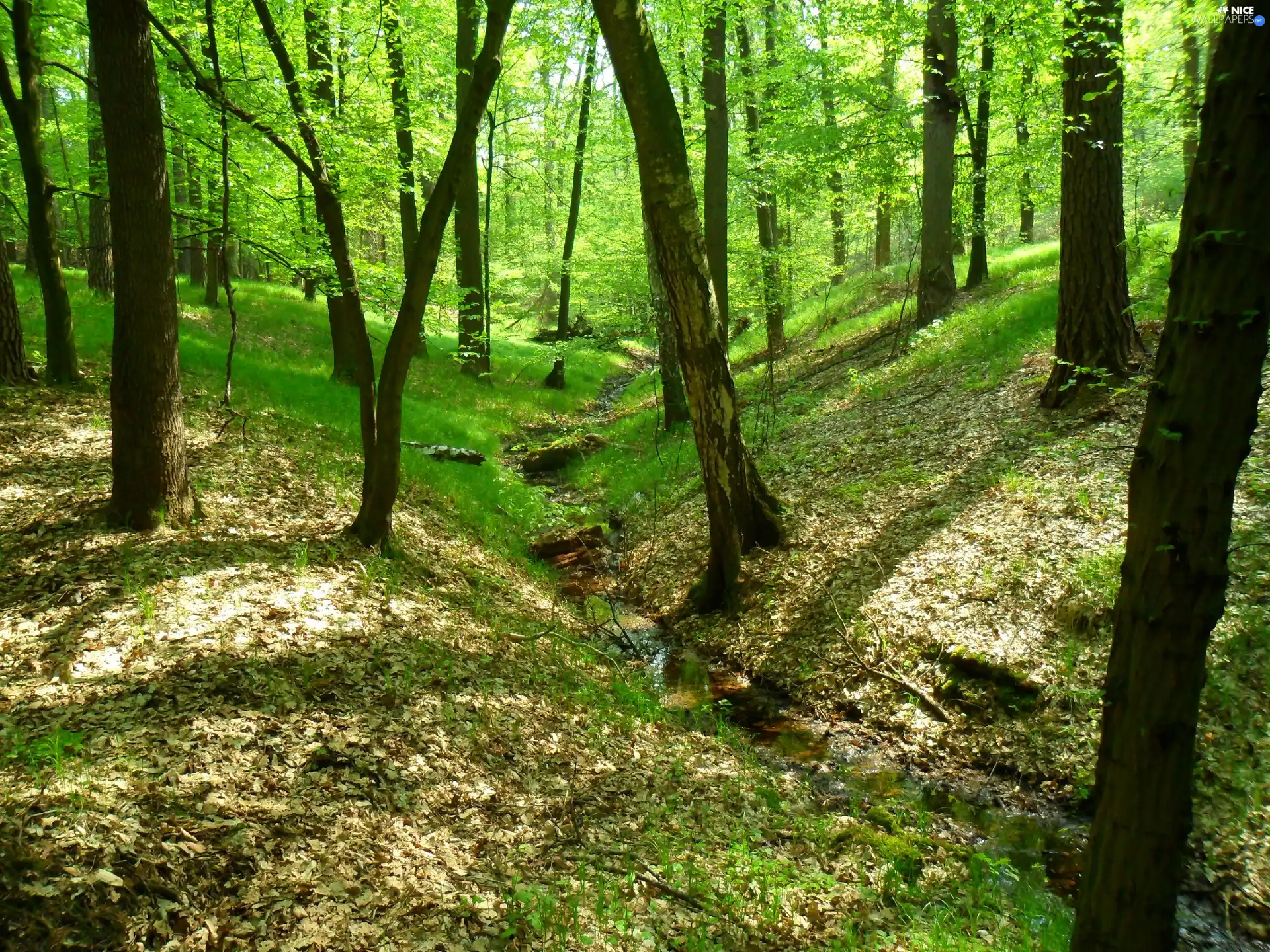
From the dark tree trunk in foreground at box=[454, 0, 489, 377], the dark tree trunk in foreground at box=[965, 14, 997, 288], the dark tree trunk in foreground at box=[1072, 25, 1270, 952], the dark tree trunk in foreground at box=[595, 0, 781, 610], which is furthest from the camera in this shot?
the dark tree trunk in foreground at box=[454, 0, 489, 377]

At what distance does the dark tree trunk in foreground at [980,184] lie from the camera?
1638 cm

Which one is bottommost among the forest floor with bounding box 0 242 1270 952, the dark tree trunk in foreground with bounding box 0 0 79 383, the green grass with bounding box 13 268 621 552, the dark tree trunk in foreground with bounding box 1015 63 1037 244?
the forest floor with bounding box 0 242 1270 952

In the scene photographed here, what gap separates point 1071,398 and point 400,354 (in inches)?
324

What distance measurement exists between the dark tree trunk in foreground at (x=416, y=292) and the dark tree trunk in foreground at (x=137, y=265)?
1842 mm

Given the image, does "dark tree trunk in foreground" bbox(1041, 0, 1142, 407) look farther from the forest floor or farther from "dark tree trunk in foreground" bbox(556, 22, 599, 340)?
"dark tree trunk in foreground" bbox(556, 22, 599, 340)

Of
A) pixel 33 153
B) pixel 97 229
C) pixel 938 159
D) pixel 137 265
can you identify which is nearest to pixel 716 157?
pixel 938 159

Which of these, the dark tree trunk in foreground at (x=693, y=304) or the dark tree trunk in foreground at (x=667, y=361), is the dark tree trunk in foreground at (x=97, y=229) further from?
the dark tree trunk in foreground at (x=693, y=304)

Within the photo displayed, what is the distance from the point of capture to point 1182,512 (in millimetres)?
2625

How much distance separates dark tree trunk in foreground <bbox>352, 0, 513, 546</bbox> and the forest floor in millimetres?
539

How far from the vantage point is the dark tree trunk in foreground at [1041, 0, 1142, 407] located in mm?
8688

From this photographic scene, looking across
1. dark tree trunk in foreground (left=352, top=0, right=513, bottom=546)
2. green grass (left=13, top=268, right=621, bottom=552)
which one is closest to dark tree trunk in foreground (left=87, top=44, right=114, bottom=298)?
green grass (left=13, top=268, right=621, bottom=552)

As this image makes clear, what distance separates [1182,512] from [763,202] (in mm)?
17924

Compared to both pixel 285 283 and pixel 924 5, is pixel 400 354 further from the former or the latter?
pixel 285 283

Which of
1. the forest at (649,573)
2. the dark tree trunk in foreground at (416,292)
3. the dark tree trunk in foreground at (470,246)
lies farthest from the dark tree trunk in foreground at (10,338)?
the dark tree trunk in foreground at (470,246)
